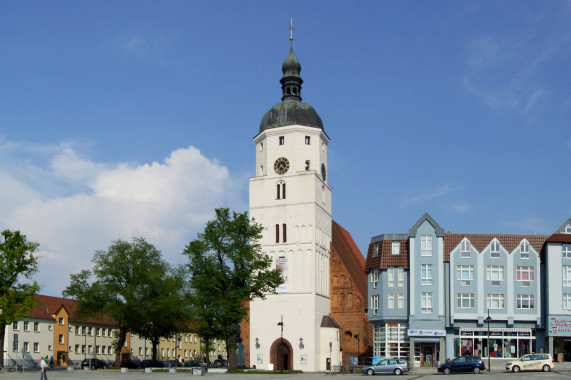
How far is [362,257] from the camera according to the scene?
101 metres

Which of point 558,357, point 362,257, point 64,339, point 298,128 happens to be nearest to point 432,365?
point 558,357

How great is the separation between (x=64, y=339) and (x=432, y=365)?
51.1 metres

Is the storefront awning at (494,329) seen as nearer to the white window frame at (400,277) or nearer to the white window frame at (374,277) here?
the white window frame at (400,277)

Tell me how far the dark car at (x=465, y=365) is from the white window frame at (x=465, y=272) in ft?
39.5

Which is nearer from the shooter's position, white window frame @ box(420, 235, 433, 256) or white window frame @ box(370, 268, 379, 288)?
white window frame @ box(420, 235, 433, 256)

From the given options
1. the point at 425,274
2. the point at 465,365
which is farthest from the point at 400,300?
the point at 465,365

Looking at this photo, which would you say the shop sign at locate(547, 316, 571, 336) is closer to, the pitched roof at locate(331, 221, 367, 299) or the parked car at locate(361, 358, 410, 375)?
the parked car at locate(361, 358, 410, 375)

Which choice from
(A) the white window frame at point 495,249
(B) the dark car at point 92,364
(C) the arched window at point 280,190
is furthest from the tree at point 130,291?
(A) the white window frame at point 495,249

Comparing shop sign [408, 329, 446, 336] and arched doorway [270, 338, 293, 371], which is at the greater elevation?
shop sign [408, 329, 446, 336]

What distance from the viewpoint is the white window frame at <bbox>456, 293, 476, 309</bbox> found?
67.0m

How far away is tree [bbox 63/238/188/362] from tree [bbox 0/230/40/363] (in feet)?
40.3

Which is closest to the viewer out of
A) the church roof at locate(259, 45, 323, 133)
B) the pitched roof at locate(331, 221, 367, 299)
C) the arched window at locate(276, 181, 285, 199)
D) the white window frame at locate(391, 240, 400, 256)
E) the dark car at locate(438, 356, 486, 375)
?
the dark car at locate(438, 356, 486, 375)

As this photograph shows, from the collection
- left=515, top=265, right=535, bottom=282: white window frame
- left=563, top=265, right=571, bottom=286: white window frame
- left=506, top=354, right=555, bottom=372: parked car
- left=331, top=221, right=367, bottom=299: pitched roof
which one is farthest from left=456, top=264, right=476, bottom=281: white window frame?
left=331, top=221, right=367, bottom=299: pitched roof

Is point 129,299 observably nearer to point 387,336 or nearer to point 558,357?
point 387,336
